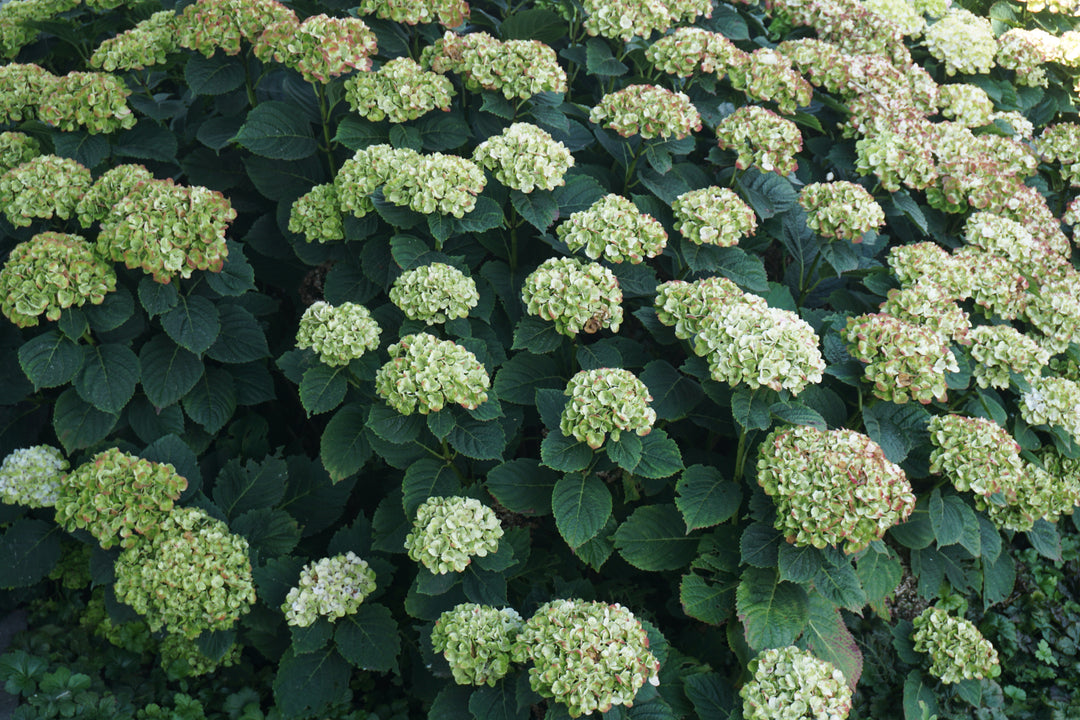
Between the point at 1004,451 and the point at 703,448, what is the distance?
45.1 inches

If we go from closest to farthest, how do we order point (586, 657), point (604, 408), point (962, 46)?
point (586, 657) → point (604, 408) → point (962, 46)

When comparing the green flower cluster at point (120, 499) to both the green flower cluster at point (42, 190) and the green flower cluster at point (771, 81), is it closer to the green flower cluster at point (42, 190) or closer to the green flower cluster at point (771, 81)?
the green flower cluster at point (42, 190)

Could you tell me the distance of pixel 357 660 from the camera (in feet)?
9.30

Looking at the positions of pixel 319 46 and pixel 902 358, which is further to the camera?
pixel 319 46

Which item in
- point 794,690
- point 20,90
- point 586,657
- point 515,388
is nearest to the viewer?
point 586,657

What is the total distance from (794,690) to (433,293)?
1813 millimetres

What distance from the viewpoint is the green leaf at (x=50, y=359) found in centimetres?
296

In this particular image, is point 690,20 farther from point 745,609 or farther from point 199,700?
point 199,700

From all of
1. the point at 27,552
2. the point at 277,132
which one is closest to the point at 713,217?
the point at 277,132

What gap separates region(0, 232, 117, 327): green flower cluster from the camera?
286cm

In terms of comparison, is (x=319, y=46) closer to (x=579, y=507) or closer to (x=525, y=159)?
(x=525, y=159)

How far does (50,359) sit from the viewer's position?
2.99 m

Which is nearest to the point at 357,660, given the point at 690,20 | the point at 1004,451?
the point at 1004,451

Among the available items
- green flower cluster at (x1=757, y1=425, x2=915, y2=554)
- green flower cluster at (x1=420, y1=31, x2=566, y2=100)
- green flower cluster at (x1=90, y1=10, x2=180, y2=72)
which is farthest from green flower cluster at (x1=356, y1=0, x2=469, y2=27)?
green flower cluster at (x1=757, y1=425, x2=915, y2=554)
